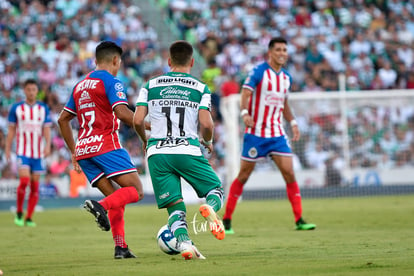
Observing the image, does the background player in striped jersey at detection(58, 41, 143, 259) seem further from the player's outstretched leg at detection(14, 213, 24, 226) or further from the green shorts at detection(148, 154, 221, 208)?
the player's outstretched leg at detection(14, 213, 24, 226)

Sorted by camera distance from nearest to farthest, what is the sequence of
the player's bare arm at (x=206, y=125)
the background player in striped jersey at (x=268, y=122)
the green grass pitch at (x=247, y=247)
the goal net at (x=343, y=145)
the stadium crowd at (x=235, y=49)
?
1. the green grass pitch at (x=247, y=247)
2. the player's bare arm at (x=206, y=125)
3. the background player in striped jersey at (x=268, y=122)
4. the goal net at (x=343, y=145)
5. the stadium crowd at (x=235, y=49)

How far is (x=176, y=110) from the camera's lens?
8.52 m

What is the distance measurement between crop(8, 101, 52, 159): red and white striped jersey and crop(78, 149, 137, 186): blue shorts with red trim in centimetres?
798

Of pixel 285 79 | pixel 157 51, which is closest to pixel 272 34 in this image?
pixel 157 51

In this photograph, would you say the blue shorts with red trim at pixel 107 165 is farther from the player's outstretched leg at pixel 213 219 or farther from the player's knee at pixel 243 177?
the player's knee at pixel 243 177

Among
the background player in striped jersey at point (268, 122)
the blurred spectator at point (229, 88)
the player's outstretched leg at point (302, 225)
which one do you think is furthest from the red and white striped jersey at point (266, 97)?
the blurred spectator at point (229, 88)

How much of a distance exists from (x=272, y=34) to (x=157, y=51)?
447 centimetres

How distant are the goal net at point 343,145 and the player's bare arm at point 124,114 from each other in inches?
578

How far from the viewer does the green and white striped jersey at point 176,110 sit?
853 centimetres

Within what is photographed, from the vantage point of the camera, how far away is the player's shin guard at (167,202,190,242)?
8.38m

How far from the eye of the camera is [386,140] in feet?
80.8

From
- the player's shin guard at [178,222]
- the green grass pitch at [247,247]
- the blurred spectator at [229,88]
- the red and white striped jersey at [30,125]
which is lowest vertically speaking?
the green grass pitch at [247,247]

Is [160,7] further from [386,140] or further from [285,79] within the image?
[285,79]

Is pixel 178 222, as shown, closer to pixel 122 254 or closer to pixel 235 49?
pixel 122 254
